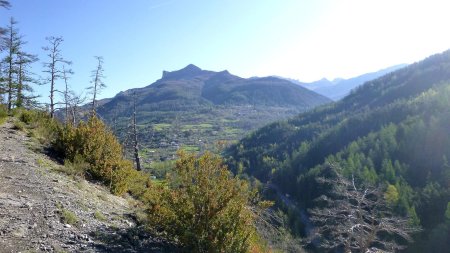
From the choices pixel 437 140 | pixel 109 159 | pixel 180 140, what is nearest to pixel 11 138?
pixel 109 159

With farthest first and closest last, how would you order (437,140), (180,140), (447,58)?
(180,140) < (447,58) < (437,140)

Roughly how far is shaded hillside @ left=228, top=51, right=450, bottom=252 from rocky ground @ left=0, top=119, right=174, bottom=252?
38.9m

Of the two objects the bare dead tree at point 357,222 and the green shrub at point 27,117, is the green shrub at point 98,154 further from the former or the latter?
the bare dead tree at point 357,222

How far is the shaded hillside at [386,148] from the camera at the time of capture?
7319 cm

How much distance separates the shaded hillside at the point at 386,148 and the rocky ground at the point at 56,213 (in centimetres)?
3888

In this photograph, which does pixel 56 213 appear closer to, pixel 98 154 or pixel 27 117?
pixel 98 154

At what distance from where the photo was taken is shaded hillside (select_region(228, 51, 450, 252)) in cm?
7319

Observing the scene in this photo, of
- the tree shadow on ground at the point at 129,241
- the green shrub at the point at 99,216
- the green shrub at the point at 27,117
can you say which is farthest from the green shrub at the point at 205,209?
the green shrub at the point at 27,117

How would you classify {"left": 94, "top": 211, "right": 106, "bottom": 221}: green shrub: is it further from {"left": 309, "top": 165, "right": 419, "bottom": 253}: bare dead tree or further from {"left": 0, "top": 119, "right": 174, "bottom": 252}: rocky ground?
{"left": 309, "top": 165, "right": 419, "bottom": 253}: bare dead tree

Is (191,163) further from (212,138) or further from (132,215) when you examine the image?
(212,138)

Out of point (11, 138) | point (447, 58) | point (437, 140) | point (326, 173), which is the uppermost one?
point (447, 58)

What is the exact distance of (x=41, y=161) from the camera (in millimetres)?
12539

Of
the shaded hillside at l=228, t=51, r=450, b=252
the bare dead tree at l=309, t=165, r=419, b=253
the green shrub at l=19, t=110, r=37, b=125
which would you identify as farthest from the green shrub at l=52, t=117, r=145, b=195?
the shaded hillside at l=228, t=51, r=450, b=252

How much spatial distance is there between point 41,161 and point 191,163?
6316mm
